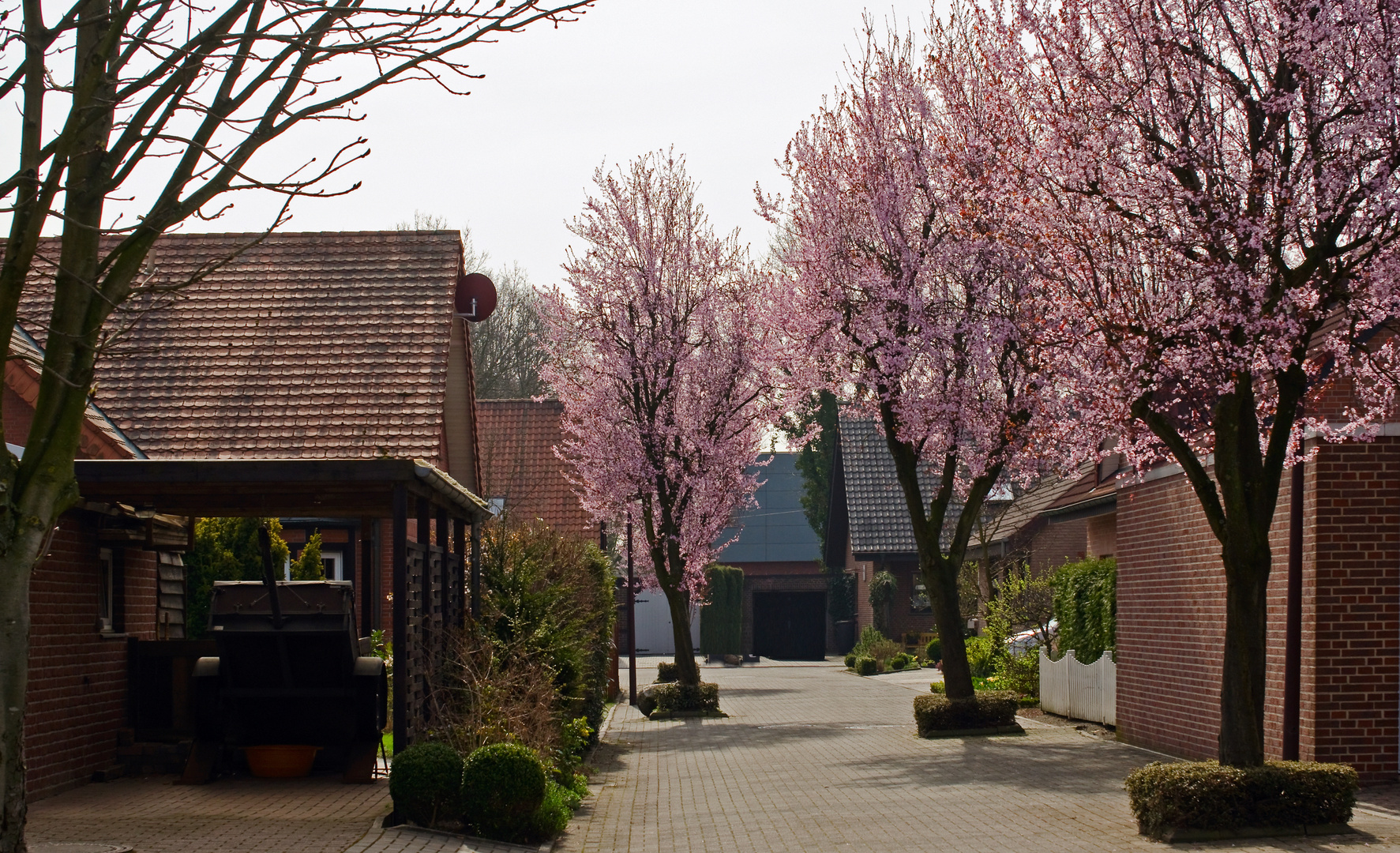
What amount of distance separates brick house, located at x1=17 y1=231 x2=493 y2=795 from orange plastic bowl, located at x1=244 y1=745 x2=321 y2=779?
1565 millimetres

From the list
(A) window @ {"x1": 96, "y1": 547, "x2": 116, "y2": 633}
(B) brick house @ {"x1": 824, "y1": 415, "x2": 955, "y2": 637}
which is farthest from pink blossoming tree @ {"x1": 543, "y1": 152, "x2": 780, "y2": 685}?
(B) brick house @ {"x1": 824, "y1": 415, "x2": 955, "y2": 637}

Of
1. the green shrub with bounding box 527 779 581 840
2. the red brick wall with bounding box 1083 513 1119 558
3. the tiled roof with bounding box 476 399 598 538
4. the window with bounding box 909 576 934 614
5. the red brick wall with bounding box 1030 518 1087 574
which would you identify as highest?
the tiled roof with bounding box 476 399 598 538

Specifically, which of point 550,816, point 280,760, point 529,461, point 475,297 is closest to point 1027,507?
point 529,461

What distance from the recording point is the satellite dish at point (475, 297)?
2202 centimetres

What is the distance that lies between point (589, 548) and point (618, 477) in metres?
5.48

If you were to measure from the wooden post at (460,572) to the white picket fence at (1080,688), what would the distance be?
28.1 ft

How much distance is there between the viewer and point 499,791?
10.2 m

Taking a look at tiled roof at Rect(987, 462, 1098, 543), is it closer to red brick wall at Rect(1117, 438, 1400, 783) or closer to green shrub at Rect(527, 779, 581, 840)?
red brick wall at Rect(1117, 438, 1400, 783)

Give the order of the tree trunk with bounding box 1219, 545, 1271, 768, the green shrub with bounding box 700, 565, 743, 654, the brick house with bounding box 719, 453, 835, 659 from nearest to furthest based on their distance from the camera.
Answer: the tree trunk with bounding box 1219, 545, 1271, 768 → the green shrub with bounding box 700, 565, 743, 654 → the brick house with bounding box 719, 453, 835, 659

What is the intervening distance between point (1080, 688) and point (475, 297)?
442 inches

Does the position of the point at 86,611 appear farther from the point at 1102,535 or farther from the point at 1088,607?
the point at 1102,535

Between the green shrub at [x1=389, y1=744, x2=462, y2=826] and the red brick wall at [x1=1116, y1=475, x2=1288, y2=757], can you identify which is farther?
the red brick wall at [x1=1116, y1=475, x2=1288, y2=757]

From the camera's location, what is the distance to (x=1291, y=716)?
12.5m

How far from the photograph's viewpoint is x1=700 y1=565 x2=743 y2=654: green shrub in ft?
157
